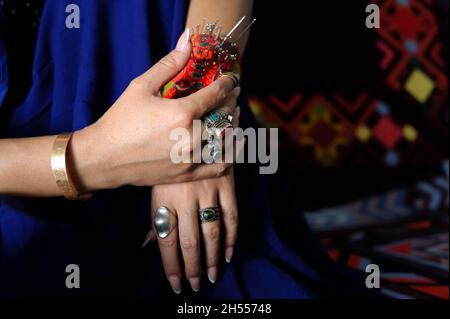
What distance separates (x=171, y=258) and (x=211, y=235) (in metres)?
0.06

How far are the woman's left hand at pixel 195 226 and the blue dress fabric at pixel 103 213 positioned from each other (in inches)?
2.1

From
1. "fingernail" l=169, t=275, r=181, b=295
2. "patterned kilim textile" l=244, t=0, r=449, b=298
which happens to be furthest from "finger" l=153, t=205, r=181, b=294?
"patterned kilim textile" l=244, t=0, r=449, b=298

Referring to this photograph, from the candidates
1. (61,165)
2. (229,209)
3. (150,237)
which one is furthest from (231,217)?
(61,165)

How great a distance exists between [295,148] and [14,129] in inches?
37.5

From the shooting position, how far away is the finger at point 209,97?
54cm

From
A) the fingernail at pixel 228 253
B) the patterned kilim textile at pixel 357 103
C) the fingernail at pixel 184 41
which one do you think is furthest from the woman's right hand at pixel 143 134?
the patterned kilim textile at pixel 357 103

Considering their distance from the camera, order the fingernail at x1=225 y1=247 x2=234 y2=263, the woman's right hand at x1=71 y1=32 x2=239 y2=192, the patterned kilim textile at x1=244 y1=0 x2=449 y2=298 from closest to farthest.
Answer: the woman's right hand at x1=71 y1=32 x2=239 y2=192
the fingernail at x1=225 y1=247 x2=234 y2=263
the patterned kilim textile at x1=244 y1=0 x2=449 y2=298

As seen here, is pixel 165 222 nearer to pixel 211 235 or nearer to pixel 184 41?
pixel 211 235

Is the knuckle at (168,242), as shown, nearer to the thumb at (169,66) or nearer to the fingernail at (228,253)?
the fingernail at (228,253)

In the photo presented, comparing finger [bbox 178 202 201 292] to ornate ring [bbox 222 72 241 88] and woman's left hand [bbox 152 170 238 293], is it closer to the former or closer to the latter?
woman's left hand [bbox 152 170 238 293]

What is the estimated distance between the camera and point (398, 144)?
1488 millimetres

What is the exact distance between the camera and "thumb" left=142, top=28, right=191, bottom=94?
551 mm

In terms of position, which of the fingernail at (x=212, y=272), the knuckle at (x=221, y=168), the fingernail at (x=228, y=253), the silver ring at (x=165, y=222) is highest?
the knuckle at (x=221, y=168)

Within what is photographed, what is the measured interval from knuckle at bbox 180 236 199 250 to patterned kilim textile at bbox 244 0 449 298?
0.78 metres
